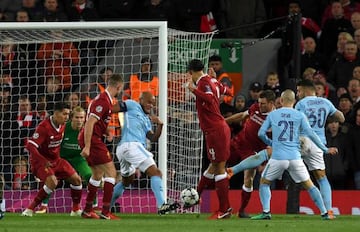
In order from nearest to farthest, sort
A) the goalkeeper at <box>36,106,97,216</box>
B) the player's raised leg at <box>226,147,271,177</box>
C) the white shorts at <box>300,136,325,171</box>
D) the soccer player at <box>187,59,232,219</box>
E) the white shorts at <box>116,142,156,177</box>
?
the soccer player at <box>187,59,232,219</box>
the white shorts at <box>116,142,156,177</box>
the white shorts at <box>300,136,325,171</box>
the player's raised leg at <box>226,147,271,177</box>
the goalkeeper at <box>36,106,97,216</box>

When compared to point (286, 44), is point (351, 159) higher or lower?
lower

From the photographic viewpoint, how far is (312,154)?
60.0 feet

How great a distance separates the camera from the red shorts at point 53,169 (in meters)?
19.2

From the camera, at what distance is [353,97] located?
22.1m

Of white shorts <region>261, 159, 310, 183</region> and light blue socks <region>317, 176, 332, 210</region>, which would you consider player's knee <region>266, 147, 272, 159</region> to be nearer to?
light blue socks <region>317, 176, 332, 210</region>

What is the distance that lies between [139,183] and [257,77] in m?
3.36

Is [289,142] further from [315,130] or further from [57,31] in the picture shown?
[57,31]

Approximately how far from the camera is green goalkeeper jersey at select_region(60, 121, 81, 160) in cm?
2016

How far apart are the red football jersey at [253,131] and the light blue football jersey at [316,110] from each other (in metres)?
0.63

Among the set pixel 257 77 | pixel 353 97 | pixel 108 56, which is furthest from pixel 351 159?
pixel 108 56

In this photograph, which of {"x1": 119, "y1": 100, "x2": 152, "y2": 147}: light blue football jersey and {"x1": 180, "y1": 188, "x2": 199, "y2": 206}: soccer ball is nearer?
{"x1": 180, "y1": 188, "x2": 199, "y2": 206}: soccer ball

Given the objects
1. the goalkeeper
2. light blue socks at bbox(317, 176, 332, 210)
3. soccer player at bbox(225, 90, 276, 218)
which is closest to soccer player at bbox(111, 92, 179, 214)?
soccer player at bbox(225, 90, 276, 218)
